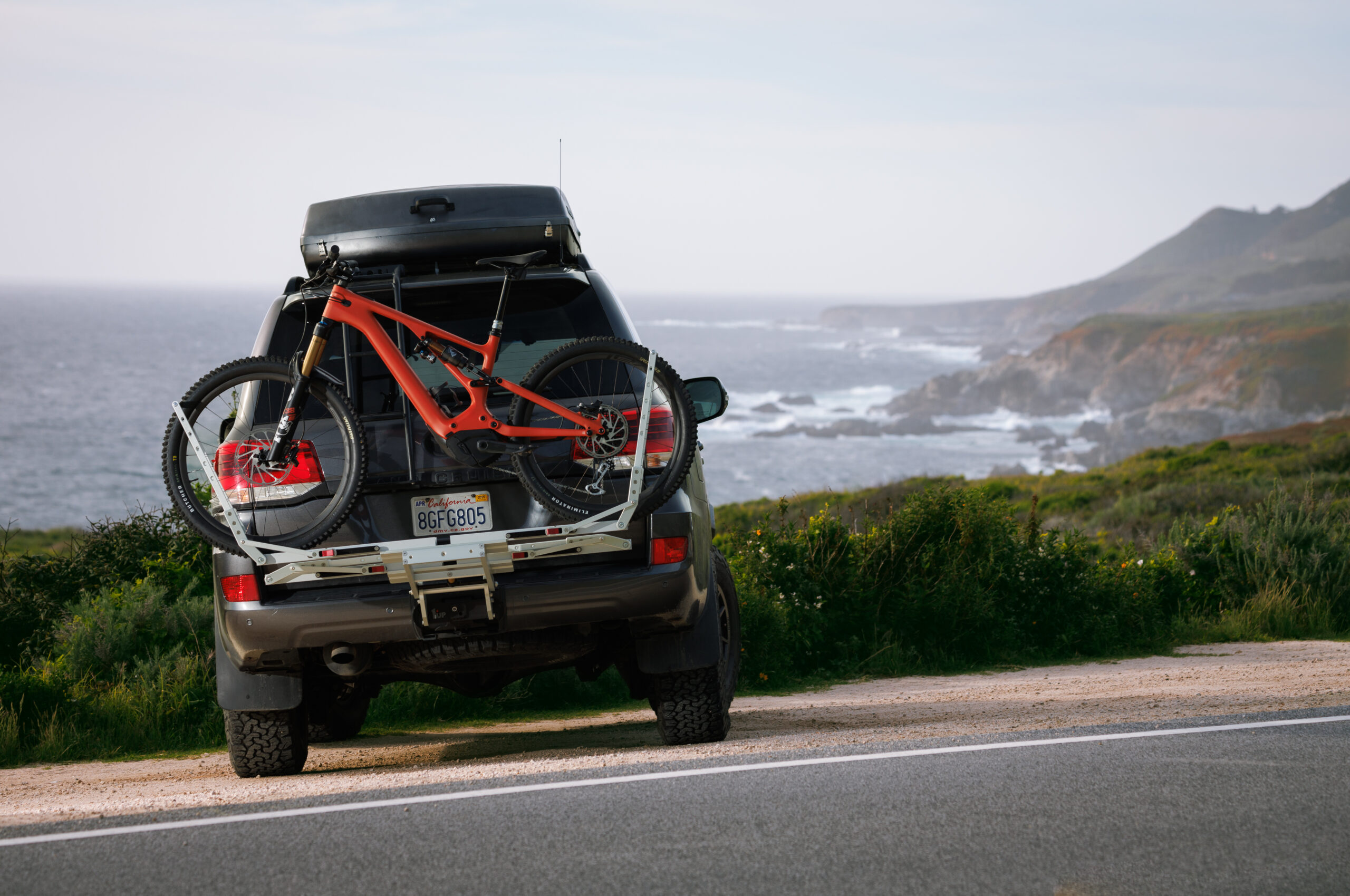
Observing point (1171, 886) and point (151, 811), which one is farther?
point (151, 811)

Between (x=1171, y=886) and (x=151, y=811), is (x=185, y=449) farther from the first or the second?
(x=1171, y=886)

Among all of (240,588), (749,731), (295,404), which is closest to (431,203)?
(295,404)

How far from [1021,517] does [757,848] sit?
1274 inches

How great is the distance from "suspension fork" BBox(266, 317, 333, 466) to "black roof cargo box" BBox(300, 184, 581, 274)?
4.01ft

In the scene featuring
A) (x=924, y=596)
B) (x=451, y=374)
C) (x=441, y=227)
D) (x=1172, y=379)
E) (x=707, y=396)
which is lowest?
(x=1172, y=379)

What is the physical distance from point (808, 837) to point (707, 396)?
2.19 metres

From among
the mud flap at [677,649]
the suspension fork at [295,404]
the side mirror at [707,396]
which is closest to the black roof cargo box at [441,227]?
the side mirror at [707,396]

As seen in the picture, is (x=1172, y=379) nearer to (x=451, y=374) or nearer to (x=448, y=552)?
(x=451, y=374)

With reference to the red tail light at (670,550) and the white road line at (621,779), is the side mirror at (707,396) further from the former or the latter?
the white road line at (621,779)

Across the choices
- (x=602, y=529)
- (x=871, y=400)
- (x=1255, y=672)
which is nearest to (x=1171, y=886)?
(x=602, y=529)

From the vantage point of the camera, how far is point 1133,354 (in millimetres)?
144375

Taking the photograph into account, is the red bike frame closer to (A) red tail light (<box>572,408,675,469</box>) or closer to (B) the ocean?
(A) red tail light (<box>572,408,675,469</box>)

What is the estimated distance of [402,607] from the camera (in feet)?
16.5

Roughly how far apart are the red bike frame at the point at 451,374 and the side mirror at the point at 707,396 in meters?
0.73
